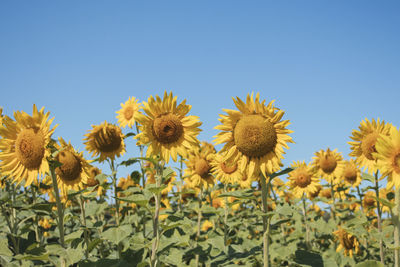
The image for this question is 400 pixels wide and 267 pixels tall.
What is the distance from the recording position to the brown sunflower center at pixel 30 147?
414 cm

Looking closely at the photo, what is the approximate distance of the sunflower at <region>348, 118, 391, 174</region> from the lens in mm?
5438

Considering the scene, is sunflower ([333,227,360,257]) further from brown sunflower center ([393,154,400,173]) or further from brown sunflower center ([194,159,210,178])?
brown sunflower center ([393,154,400,173])

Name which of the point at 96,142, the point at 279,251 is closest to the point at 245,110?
the point at 279,251

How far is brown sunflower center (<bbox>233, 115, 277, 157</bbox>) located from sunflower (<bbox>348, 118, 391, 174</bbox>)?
2450 mm

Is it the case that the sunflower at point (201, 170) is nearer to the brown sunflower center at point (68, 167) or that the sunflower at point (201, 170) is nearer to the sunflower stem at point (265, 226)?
the brown sunflower center at point (68, 167)

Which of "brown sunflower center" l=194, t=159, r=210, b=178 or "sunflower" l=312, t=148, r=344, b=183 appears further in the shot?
"sunflower" l=312, t=148, r=344, b=183

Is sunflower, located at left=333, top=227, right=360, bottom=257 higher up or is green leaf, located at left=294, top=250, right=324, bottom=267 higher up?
sunflower, located at left=333, top=227, right=360, bottom=257

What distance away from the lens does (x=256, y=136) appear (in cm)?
392

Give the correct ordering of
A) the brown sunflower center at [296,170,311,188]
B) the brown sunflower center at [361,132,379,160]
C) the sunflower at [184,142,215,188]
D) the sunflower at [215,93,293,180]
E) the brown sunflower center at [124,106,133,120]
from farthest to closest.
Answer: the brown sunflower center at [296,170,311,188] < the brown sunflower center at [124,106,133,120] < the sunflower at [184,142,215,188] < the brown sunflower center at [361,132,379,160] < the sunflower at [215,93,293,180]

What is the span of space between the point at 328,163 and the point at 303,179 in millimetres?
1186

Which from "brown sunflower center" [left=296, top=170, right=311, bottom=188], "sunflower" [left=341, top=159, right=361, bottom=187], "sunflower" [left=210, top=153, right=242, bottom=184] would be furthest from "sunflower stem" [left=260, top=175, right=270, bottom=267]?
"sunflower" [left=341, top=159, right=361, bottom=187]

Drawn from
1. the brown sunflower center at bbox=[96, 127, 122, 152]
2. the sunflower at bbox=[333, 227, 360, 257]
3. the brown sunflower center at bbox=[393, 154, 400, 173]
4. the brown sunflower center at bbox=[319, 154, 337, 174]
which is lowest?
the sunflower at bbox=[333, 227, 360, 257]

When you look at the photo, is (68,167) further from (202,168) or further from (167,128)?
(202,168)

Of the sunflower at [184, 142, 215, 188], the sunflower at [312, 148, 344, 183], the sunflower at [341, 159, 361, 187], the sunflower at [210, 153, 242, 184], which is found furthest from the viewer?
the sunflower at [341, 159, 361, 187]
